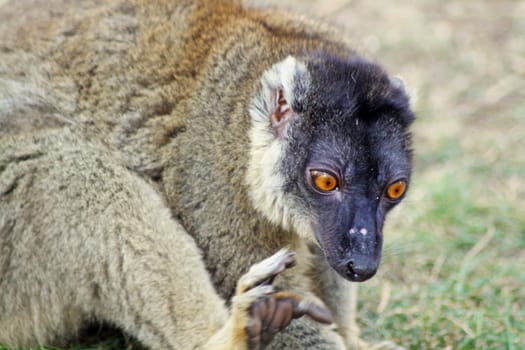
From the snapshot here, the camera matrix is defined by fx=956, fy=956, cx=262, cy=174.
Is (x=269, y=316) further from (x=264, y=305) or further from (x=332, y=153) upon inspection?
(x=332, y=153)

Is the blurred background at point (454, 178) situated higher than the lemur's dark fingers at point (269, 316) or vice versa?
the blurred background at point (454, 178)

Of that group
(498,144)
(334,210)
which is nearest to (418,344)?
(334,210)

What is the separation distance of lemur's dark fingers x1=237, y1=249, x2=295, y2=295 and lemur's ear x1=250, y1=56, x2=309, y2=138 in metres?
0.95

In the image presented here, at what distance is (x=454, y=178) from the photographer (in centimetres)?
961

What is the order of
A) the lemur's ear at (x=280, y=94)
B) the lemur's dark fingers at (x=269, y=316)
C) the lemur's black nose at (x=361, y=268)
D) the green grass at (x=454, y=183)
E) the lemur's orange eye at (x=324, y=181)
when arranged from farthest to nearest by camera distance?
1. the green grass at (x=454, y=183)
2. the lemur's ear at (x=280, y=94)
3. the lemur's orange eye at (x=324, y=181)
4. the lemur's black nose at (x=361, y=268)
5. the lemur's dark fingers at (x=269, y=316)

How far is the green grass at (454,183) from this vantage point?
7508 mm

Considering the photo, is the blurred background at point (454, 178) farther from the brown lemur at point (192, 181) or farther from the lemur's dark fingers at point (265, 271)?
the lemur's dark fingers at point (265, 271)

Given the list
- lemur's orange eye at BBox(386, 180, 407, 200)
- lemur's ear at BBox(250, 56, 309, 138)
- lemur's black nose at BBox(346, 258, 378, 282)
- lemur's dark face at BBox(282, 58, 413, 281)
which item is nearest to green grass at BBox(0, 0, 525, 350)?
lemur's orange eye at BBox(386, 180, 407, 200)

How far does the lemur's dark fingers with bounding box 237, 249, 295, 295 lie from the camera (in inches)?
233

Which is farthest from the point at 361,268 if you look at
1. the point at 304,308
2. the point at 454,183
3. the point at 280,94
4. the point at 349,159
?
the point at 454,183

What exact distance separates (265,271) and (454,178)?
165 inches

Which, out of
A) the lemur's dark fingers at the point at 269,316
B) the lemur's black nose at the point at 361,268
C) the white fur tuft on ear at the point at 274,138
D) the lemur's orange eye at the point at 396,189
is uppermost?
the white fur tuft on ear at the point at 274,138

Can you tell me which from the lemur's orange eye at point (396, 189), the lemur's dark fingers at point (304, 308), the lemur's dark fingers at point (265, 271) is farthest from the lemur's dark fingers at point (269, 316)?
the lemur's orange eye at point (396, 189)

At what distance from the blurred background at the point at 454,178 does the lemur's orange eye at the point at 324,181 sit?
0.83 metres
